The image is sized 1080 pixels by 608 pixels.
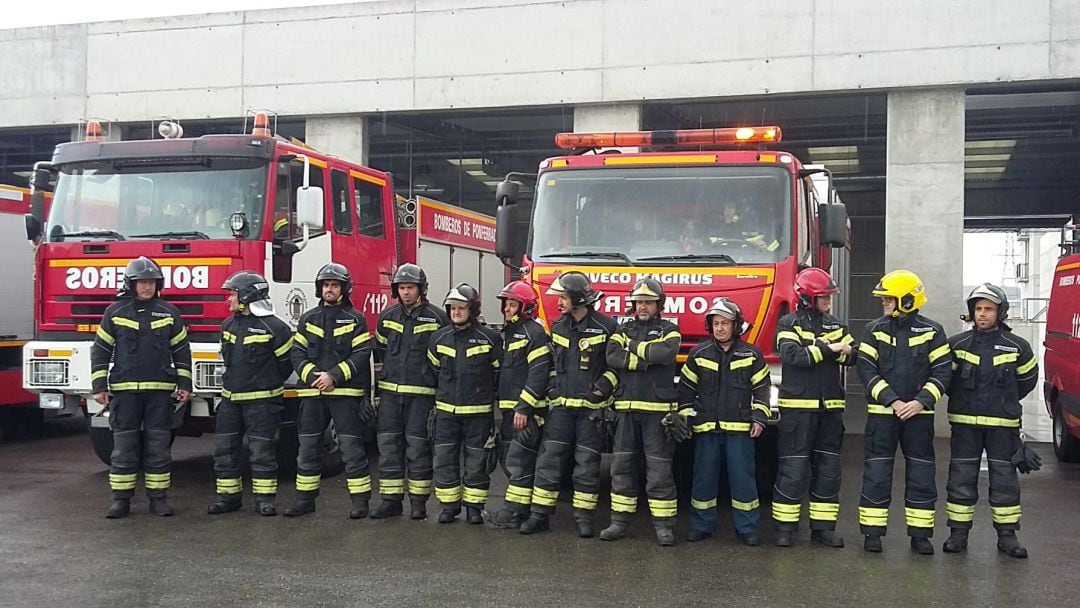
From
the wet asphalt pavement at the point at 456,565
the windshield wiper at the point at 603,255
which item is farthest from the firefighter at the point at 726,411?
the windshield wiper at the point at 603,255

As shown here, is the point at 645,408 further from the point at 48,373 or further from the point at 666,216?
the point at 48,373

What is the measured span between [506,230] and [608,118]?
6.15m

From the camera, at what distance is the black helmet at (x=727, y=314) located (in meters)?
6.34

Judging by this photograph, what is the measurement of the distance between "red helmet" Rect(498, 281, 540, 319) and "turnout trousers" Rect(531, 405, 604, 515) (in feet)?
2.36

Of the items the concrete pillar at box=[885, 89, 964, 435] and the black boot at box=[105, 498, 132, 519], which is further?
the concrete pillar at box=[885, 89, 964, 435]

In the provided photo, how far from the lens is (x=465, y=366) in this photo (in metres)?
6.82

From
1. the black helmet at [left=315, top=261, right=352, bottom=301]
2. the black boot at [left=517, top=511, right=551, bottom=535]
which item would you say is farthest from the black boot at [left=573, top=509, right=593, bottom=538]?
the black helmet at [left=315, top=261, right=352, bottom=301]

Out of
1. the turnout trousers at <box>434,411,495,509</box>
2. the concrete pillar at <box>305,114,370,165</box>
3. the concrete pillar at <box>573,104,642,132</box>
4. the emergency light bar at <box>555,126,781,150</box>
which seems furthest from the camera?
the concrete pillar at <box>305,114,370,165</box>

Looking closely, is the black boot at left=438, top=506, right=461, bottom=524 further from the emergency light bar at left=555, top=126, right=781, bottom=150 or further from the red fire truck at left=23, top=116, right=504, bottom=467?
the emergency light bar at left=555, top=126, right=781, bottom=150

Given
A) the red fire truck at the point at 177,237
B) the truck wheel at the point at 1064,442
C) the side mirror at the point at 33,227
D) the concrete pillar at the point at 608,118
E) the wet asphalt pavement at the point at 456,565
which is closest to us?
the wet asphalt pavement at the point at 456,565

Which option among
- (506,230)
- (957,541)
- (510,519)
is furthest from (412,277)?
A: (957,541)

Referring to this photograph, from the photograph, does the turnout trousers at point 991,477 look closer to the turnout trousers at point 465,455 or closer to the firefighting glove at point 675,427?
the firefighting glove at point 675,427

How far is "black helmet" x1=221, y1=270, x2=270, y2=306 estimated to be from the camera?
7070 millimetres

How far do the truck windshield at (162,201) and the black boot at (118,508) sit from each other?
205cm
